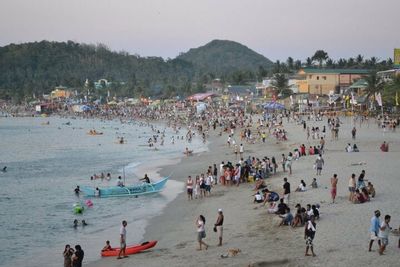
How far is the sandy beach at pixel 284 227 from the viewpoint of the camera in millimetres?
12586

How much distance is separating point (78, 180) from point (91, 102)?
11238cm

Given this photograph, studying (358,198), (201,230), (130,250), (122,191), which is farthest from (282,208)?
(122,191)

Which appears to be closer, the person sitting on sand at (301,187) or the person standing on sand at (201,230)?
the person standing on sand at (201,230)

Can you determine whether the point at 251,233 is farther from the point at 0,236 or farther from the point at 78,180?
the point at 78,180

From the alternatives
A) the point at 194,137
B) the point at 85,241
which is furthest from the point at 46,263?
the point at 194,137

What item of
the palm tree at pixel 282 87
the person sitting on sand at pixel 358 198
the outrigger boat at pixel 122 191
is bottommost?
the outrigger boat at pixel 122 191

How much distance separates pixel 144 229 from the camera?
19.6 metres

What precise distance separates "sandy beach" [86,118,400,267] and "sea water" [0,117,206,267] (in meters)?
1.25

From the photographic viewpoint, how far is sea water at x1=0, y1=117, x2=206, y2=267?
58.9ft

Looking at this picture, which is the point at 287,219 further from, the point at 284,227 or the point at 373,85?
the point at 373,85

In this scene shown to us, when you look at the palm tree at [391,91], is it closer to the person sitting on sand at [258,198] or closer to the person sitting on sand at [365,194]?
the person sitting on sand at [258,198]

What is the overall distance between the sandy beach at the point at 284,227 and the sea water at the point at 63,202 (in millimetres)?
1250

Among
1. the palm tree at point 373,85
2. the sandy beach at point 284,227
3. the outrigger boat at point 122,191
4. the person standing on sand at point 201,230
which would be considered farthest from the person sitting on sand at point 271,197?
the palm tree at point 373,85

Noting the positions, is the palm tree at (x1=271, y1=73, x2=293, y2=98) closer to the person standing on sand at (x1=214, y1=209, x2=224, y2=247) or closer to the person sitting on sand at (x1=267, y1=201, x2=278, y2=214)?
the person sitting on sand at (x1=267, y1=201, x2=278, y2=214)
